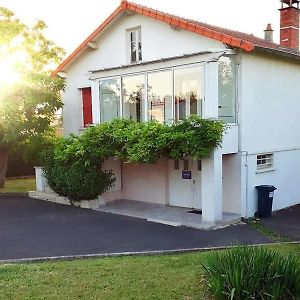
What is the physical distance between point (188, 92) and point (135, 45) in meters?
4.27

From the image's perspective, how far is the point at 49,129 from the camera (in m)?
18.5

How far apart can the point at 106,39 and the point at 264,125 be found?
7.24m

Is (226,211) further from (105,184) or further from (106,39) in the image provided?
(106,39)

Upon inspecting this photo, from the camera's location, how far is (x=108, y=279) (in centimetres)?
691

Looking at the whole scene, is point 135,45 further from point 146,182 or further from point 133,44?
point 146,182

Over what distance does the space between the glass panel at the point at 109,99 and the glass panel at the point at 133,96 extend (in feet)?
1.11

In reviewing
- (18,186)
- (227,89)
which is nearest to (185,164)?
(227,89)

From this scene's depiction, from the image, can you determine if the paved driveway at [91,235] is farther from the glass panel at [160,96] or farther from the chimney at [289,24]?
the chimney at [289,24]

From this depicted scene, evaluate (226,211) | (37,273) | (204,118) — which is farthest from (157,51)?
(37,273)

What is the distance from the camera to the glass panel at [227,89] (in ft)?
40.8

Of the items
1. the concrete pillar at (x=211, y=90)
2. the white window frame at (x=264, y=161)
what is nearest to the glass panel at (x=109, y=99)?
the concrete pillar at (x=211, y=90)

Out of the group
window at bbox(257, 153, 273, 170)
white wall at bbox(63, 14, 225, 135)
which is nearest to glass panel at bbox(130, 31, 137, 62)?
white wall at bbox(63, 14, 225, 135)

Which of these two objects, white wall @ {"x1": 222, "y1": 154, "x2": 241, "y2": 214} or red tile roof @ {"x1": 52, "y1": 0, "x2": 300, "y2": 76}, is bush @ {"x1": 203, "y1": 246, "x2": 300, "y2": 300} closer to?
white wall @ {"x1": 222, "y1": 154, "x2": 241, "y2": 214}

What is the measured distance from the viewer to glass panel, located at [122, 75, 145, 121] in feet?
45.4
